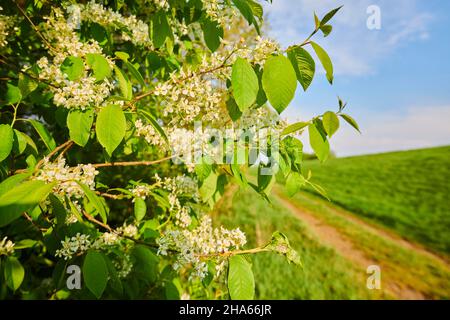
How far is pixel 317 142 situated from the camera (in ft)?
4.56

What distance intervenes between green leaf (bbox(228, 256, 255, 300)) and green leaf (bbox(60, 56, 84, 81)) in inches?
42.6

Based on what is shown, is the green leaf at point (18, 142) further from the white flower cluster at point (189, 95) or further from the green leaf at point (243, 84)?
the green leaf at point (243, 84)

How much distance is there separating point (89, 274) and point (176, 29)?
6.06ft

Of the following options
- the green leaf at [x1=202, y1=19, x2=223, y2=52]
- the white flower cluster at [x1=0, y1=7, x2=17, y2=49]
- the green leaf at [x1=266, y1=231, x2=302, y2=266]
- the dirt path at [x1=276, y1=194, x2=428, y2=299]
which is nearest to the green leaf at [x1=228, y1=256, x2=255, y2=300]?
the green leaf at [x1=266, y1=231, x2=302, y2=266]

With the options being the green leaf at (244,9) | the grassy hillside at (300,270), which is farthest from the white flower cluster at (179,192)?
the grassy hillside at (300,270)

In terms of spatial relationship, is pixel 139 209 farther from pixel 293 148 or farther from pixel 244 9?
pixel 244 9

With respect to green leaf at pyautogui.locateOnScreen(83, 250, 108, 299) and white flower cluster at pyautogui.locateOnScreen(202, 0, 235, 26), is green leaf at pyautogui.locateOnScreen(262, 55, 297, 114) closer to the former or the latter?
white flower cluster at pyautogui.locateOnScreen(202, 0, 235, 26)

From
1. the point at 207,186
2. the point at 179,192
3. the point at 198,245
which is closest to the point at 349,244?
the point at 179,192

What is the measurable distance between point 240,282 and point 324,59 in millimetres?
932

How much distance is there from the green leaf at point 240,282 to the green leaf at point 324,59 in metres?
0.84

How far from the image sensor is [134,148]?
203 cm

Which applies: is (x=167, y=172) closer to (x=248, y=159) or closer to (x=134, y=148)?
(x=134, y=148)

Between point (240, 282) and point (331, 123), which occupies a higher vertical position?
point (331, 123)

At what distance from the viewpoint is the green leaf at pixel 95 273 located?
47.8 inches
